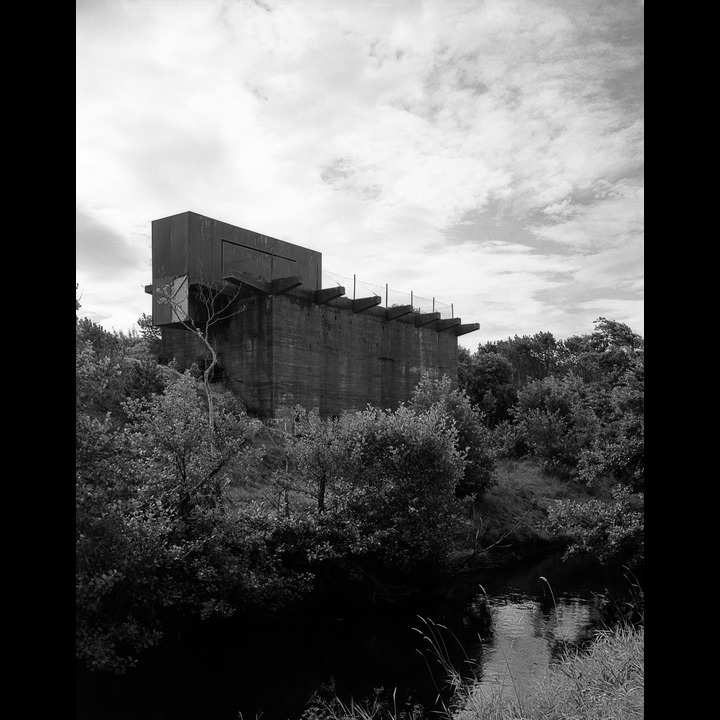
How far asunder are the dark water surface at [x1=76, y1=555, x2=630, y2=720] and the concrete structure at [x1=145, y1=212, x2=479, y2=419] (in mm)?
10344

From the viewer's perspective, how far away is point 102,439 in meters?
9.86

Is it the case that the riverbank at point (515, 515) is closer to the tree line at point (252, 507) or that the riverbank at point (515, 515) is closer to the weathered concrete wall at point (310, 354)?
the tree line at point (252, 507)

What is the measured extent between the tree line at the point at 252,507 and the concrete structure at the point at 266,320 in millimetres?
5248

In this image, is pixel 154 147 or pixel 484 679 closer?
pixel 154 147

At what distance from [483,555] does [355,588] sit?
5622 mm

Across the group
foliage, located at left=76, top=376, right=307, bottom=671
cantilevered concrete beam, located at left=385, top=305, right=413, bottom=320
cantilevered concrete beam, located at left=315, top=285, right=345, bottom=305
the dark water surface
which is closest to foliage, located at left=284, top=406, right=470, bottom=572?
the dark water surface

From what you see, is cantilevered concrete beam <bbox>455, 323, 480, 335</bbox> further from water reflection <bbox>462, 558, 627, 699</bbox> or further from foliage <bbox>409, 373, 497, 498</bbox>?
water reflection <bbox>462, 558, 627, 699</bbox>

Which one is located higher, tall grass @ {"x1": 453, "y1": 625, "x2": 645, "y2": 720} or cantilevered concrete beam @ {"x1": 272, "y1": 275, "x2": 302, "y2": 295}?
cantilevered concrete beam @ {"x1": 272, "y1": 275, "x2": 302, "y2": 295}

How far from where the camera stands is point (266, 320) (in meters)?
23.7

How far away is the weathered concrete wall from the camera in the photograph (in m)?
23.6

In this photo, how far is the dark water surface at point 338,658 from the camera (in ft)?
32.6
